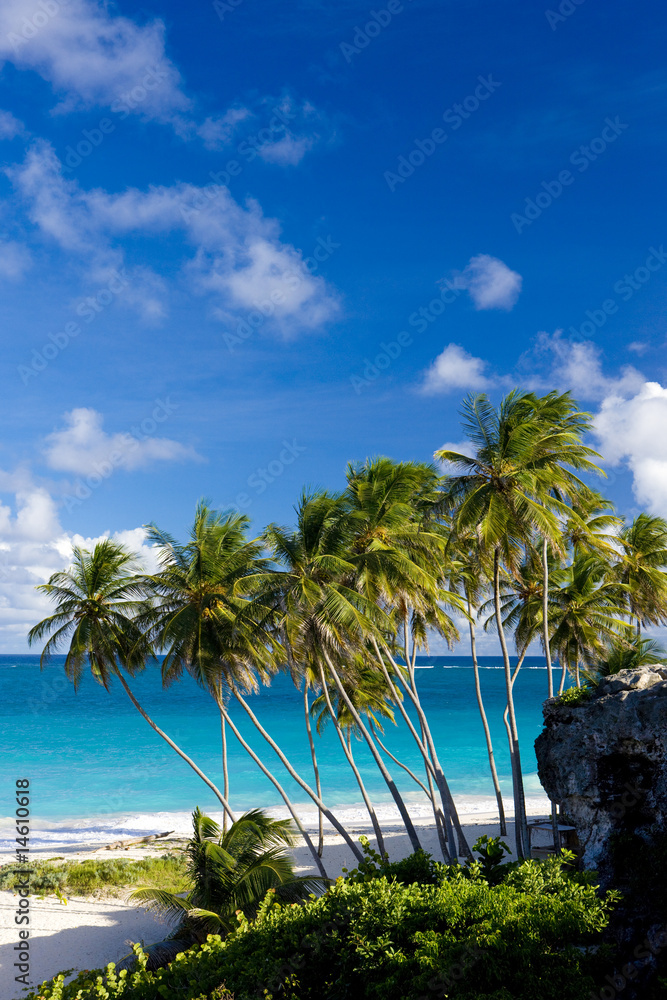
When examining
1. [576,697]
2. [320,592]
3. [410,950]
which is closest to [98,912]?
[320,592]

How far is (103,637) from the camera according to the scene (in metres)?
18.0

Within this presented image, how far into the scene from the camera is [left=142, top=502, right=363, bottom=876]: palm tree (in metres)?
16.5

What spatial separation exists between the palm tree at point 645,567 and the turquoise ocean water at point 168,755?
1411cm

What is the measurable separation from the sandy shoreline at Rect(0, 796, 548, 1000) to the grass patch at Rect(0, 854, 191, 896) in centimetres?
49

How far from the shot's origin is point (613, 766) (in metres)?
10.3

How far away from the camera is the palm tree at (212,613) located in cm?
1645

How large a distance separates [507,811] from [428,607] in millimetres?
15620

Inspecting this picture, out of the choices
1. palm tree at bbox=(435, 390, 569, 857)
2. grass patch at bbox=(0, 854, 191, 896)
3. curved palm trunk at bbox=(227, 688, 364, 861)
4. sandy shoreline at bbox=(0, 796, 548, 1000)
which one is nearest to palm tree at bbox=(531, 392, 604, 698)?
palm tree at bbox=(435, 390, 569, 857)

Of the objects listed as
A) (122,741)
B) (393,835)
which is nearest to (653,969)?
(393,835)

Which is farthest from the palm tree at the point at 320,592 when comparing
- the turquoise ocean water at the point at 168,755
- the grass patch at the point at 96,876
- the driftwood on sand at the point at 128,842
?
the turquoise ocean water at the point at 168,755

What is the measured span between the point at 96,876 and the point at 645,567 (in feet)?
70.6

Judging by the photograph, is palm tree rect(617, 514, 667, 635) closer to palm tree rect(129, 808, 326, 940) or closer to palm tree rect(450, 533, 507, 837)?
palm tree rect(450, 533, 507, 837)

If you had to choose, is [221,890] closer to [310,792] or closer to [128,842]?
[310,792]

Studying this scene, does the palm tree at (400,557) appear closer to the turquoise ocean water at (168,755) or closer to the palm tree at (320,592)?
the palm tree at (320,592)
